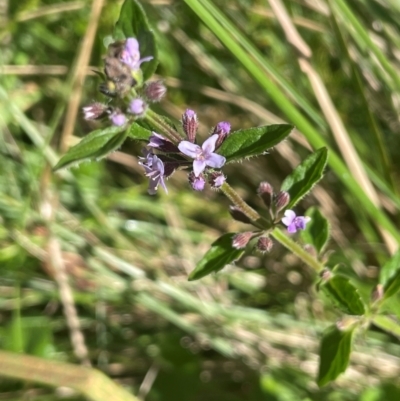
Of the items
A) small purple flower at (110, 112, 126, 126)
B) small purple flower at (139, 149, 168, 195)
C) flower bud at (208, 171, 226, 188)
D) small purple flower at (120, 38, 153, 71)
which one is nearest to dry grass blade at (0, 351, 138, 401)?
small purple flower at (139, 149, 168, 195)

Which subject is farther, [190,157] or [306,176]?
[306,176]

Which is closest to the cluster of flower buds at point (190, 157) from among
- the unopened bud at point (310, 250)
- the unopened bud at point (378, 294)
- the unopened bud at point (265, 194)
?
the unopened bud at point (265, 194)

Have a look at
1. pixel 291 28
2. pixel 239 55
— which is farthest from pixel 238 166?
pixel 239 55

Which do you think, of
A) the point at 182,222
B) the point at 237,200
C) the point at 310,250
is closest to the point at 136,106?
the point at 237,200

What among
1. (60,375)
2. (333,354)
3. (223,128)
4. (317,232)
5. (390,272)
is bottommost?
(60,375)

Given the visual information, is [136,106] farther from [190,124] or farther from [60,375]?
[60,375]

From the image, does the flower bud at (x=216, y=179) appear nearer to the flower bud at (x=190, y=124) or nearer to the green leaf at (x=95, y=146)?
the flower bud at (x=190, y=124)

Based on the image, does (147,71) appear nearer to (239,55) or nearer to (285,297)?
(239,55)
